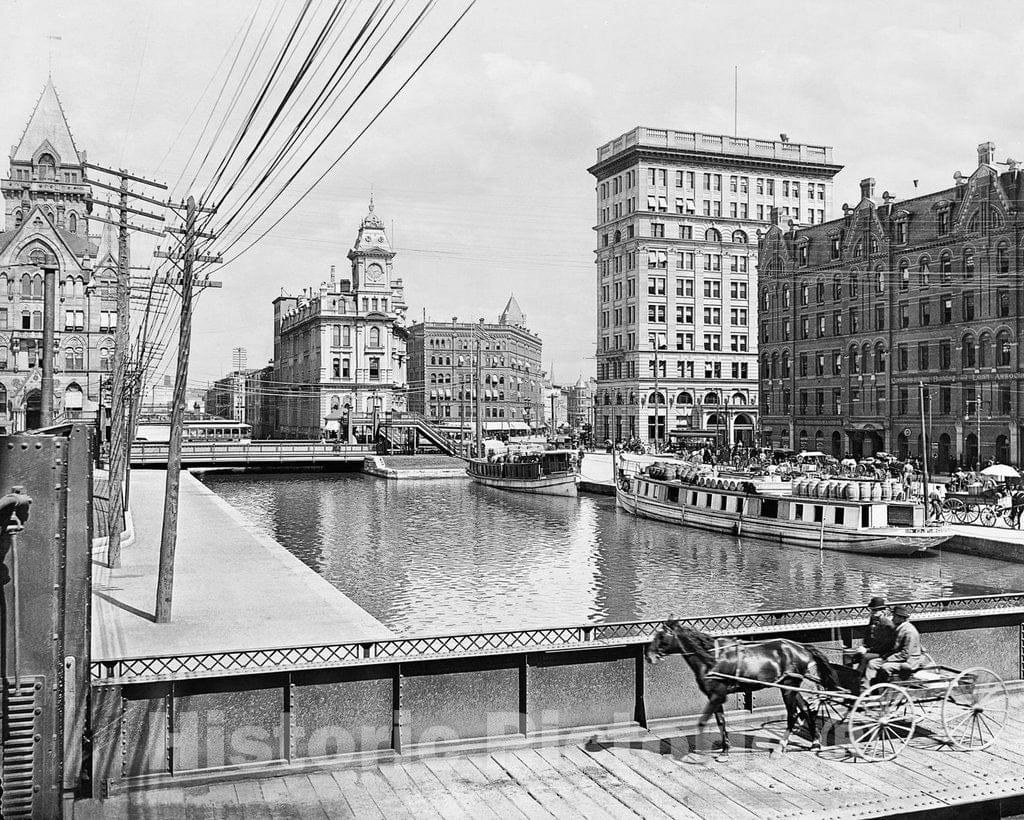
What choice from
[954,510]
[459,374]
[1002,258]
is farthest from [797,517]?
[459,374]

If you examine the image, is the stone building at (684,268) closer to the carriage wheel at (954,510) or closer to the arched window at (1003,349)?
the arched window at (1003,349)

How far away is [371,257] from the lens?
138875 mm

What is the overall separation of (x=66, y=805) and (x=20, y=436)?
13.5ft

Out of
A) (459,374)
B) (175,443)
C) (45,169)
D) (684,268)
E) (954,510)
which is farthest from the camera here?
(459,374)

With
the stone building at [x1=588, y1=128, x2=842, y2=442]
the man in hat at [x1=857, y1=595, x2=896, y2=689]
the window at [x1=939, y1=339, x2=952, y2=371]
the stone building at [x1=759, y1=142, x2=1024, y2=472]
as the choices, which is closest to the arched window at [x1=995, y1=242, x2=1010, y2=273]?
the stone building at [x1=759, y1=142, x2=1024, y2=472]

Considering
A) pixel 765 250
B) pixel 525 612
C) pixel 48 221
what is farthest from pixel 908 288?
pixel 48 221

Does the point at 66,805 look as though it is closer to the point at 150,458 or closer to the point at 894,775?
the point at 894,775

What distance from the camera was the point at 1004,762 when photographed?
35.5 feet

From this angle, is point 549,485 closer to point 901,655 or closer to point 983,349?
point 983,349

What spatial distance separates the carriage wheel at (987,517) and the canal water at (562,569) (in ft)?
13.4

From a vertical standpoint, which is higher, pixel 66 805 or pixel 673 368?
pixel 673 368

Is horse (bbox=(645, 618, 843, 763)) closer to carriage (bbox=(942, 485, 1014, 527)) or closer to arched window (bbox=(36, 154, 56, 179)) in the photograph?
carriage (bbox=(942, 485, 1014, 527))

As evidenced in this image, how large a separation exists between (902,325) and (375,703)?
75544 millimetres

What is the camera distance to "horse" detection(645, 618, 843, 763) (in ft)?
37.4
